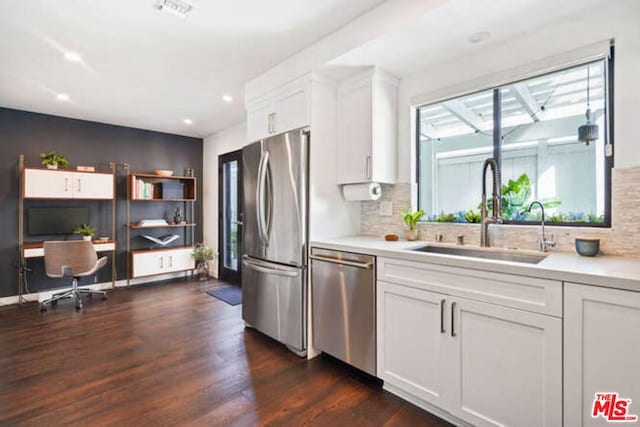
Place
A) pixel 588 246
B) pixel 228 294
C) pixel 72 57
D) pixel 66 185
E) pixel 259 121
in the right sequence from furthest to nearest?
pixel 228 294 < pixel 66 185 < pixel 259 121 < pixel 72 57 < pixel 588 246

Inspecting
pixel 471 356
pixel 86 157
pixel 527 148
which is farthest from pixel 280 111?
pixel 86 157

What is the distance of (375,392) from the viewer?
2029mm

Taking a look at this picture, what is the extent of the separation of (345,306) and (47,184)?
4.06 m

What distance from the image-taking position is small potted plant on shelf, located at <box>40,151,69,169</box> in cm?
398

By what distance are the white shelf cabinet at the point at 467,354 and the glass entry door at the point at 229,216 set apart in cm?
337

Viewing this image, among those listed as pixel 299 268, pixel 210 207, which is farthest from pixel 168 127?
pixel 299 268

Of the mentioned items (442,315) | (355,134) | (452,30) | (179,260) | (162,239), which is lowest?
(179,260)

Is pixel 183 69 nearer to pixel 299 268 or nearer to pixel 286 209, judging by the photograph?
pixel 286 209

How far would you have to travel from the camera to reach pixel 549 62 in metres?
1.94

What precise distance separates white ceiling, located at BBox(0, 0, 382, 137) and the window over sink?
1.12m

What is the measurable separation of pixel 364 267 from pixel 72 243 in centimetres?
360

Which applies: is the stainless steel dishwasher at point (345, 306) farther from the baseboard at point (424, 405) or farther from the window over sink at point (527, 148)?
the window over sink at point (527, 148)

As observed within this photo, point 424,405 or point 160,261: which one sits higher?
point 160,261

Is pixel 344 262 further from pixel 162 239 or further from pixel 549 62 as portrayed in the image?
pixel 162 239
